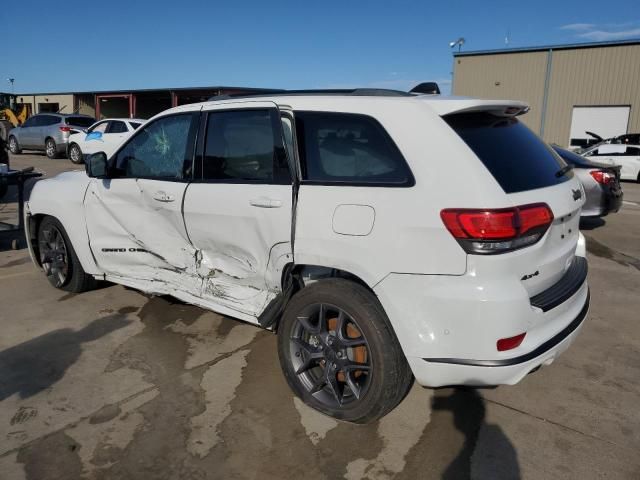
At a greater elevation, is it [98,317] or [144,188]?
[144,188]

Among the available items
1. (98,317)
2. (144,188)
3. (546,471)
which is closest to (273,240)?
(144,188)

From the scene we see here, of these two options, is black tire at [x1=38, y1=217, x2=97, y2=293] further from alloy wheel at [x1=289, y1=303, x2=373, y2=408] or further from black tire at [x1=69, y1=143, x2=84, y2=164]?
black tire at [x1=69, y1=143, x2=84, y2=164]

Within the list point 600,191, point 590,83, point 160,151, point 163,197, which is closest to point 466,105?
point 163,197

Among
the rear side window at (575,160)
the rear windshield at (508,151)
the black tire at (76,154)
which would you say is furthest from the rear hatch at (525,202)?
the black tire at (76,154)

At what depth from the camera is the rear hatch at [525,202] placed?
2.41m

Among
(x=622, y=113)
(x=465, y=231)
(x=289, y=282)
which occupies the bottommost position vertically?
(x=289, y=282)

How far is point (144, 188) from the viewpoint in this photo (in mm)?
3967

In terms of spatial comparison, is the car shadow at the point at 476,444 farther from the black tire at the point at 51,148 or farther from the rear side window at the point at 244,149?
the black tire at the point at 51,148

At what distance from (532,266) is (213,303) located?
6.97ft

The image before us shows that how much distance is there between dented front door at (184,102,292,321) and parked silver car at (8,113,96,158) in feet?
58.0

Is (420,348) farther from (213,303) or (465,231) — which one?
(213,303)

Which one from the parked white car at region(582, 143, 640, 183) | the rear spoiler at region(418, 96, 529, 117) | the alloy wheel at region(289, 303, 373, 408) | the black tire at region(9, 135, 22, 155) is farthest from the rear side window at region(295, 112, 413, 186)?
the black tire at region(9, 135, 22, 155)

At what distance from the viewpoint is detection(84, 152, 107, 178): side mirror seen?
4168mm

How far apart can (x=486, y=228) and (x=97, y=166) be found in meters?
3.17
